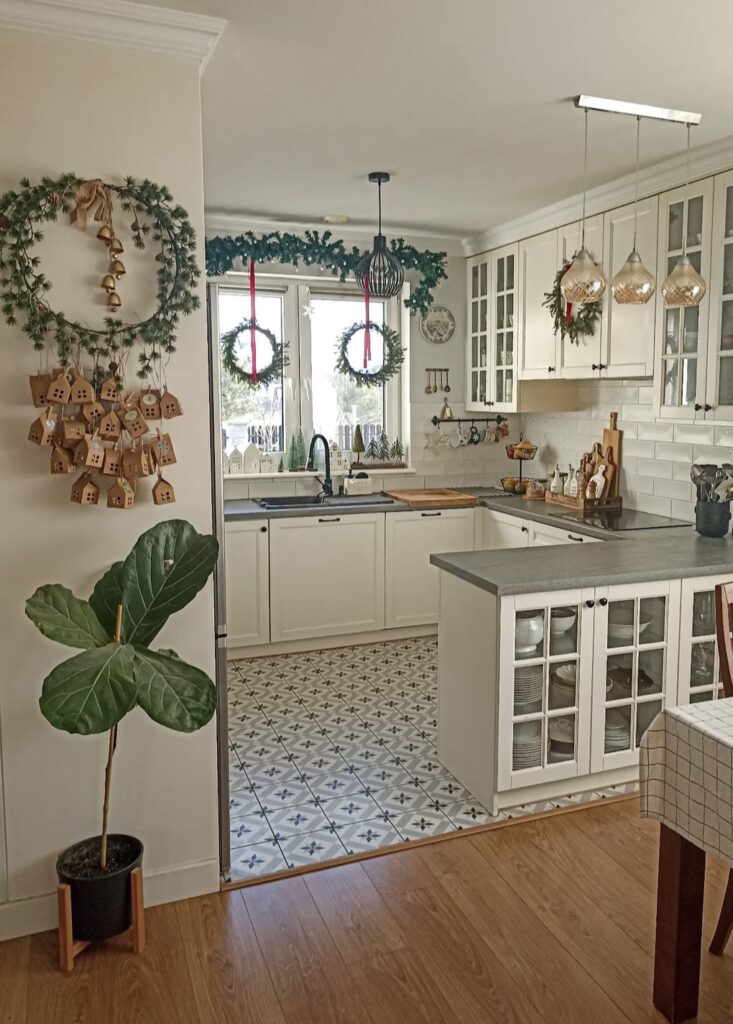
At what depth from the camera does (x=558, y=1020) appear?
209 centimetres

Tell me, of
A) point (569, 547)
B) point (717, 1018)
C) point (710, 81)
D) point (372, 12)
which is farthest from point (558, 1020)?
point (710, 81)

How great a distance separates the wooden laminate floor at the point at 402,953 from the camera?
2.13 m

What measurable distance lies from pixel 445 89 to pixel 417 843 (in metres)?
2.59

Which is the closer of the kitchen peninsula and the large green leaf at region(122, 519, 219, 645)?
the large green leaf at region(122, 519, 219, 645)

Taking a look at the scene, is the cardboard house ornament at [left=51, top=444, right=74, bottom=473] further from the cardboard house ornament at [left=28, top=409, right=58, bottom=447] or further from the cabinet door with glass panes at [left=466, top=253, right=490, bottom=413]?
the cabinet door with glass panes at [left=466, top=253, right=490, bottom=413]

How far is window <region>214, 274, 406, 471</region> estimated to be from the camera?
5277mm

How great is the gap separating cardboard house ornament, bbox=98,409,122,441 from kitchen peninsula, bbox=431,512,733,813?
4.52 ft

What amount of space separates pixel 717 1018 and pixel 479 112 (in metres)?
2.96

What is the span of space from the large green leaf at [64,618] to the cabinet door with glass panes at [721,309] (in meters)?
2.74

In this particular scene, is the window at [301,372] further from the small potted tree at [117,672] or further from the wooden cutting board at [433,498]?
the small potted tree at [117,672]

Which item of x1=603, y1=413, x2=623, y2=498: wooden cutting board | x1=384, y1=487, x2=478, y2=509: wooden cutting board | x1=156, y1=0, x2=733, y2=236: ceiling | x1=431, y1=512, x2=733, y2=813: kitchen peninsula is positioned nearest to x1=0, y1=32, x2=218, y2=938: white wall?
x1=156, y1=0, x2=733, y2=236: ceiling

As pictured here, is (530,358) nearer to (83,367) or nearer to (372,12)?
(372,12)

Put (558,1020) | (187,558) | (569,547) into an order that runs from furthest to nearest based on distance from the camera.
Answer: (569,547) → (187,558) → (558,1020)

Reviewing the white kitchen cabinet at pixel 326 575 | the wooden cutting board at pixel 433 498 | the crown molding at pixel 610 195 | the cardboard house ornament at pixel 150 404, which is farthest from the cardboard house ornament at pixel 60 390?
the wooden cutting board at pixel 433 498
